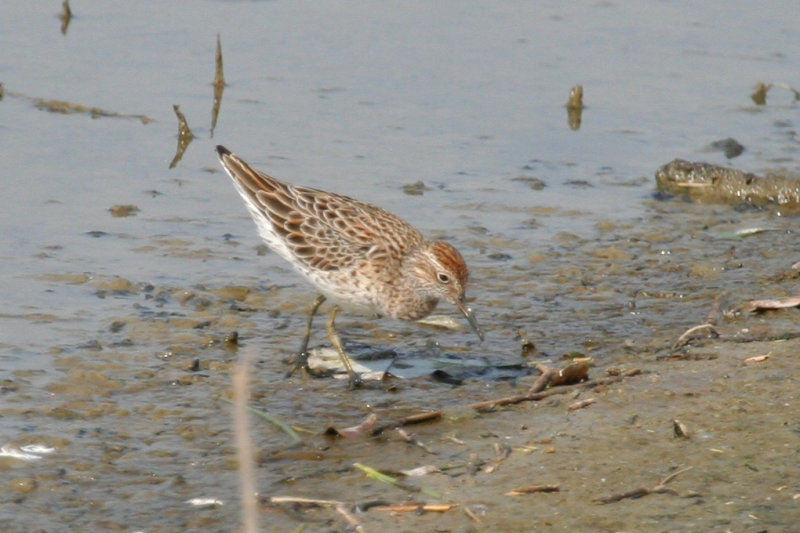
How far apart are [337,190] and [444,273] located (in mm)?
3156

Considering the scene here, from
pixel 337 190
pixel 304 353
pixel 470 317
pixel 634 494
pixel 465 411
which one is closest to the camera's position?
pixel 634 494

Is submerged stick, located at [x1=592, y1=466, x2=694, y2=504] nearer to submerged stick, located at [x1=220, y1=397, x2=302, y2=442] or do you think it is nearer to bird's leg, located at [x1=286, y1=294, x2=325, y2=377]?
submerged stick, located at [x1=220, y1=397, x2=302, y2=442]

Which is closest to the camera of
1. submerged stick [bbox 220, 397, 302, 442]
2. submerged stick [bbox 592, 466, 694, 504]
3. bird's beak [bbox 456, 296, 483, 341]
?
submerged stick [bbox 592, 466, 694, 504]

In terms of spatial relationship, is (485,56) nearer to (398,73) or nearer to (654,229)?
(398,73)

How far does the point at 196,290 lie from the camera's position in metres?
9.18

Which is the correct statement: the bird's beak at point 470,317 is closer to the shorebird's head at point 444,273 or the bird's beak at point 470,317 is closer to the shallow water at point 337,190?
the shorebird's head at point 444,273

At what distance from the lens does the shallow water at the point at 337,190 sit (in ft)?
22.3

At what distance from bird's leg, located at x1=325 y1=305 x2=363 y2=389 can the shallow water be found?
14cm

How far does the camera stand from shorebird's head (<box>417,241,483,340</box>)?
8.05 metres

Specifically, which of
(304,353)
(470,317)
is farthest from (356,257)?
(470,317)

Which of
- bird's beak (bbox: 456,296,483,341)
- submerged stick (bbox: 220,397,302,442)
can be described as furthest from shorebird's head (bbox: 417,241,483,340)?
submerged stick (bbox: 220,397,302,442)

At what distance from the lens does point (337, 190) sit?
1102 cm

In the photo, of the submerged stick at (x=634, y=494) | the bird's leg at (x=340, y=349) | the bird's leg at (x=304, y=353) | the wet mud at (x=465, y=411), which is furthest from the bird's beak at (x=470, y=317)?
the submerged stick at (x=634, y=494)

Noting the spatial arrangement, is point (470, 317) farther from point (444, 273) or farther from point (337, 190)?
point (337, 190)
